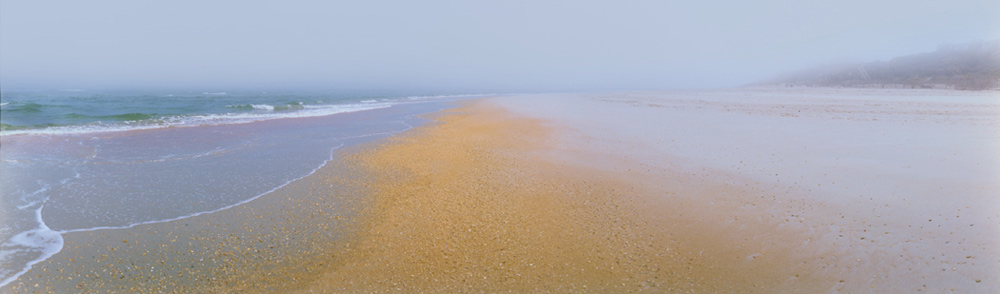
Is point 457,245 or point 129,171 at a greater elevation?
point 129,171

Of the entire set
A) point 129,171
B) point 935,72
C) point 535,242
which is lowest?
point 535,242

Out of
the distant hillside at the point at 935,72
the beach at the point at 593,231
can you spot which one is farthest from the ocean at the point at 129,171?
the distant hillside at the point at 935,72

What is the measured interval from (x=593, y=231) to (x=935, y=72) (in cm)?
6777

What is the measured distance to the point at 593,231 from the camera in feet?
19.1

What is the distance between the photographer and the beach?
177 inches

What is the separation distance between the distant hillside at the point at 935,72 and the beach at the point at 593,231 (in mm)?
45036

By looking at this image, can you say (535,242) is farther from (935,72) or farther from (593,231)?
(935,72)

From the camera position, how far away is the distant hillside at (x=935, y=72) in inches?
1523

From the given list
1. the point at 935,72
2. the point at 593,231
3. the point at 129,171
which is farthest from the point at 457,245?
A: the point at 935,72

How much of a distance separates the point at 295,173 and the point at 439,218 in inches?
211

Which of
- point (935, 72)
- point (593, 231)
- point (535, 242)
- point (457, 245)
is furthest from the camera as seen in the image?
point (935, 72)

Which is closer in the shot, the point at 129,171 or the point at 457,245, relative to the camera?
the point at 457,245

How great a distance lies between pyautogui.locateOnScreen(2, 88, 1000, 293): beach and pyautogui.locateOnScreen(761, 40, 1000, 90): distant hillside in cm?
4504

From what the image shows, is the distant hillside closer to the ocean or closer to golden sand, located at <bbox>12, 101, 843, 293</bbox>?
golden sand, located at <bbox>12, 101, 843, 293</bbox>
